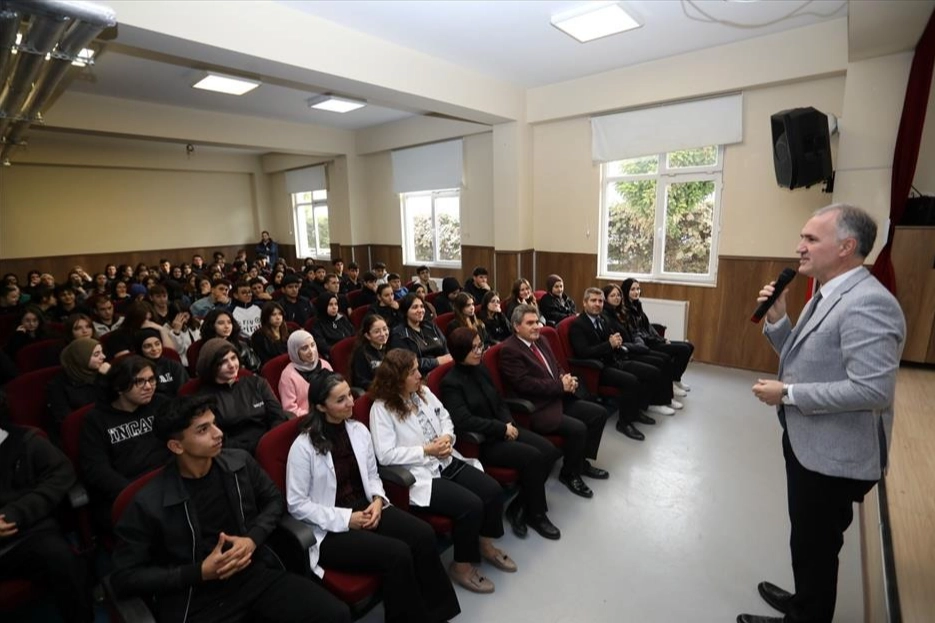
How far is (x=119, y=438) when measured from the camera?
2.07 meters

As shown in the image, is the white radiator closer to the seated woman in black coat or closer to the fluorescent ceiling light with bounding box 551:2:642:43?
the fluorescent ceiling light with bounding box 551:2:642:43

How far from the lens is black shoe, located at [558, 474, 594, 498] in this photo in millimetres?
2811

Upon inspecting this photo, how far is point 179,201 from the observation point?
33.7ft

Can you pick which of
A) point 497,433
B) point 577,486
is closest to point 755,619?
point 577,486

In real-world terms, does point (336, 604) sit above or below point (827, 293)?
below

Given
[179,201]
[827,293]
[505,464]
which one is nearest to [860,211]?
[827,293]

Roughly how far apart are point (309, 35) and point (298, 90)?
2.24 metres

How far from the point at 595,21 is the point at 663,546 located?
13.4 feet

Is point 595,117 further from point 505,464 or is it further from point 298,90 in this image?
point 505,464

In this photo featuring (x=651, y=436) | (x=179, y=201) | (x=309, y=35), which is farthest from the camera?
(x=179, y=201)

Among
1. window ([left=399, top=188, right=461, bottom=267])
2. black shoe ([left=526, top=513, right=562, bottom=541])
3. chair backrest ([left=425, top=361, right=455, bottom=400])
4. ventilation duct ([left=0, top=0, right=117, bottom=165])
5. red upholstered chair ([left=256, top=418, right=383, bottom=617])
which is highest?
ventilation duct ([left=0, top=0, right=117, bottom=165])

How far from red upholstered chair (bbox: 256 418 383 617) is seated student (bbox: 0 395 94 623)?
29.8 inches

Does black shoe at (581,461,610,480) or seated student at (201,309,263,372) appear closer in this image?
black shoe at (581,461,610,480)

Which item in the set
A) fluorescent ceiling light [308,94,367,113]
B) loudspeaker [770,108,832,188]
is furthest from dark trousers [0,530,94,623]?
fluorescent ceiling light [308,94,367,113]
